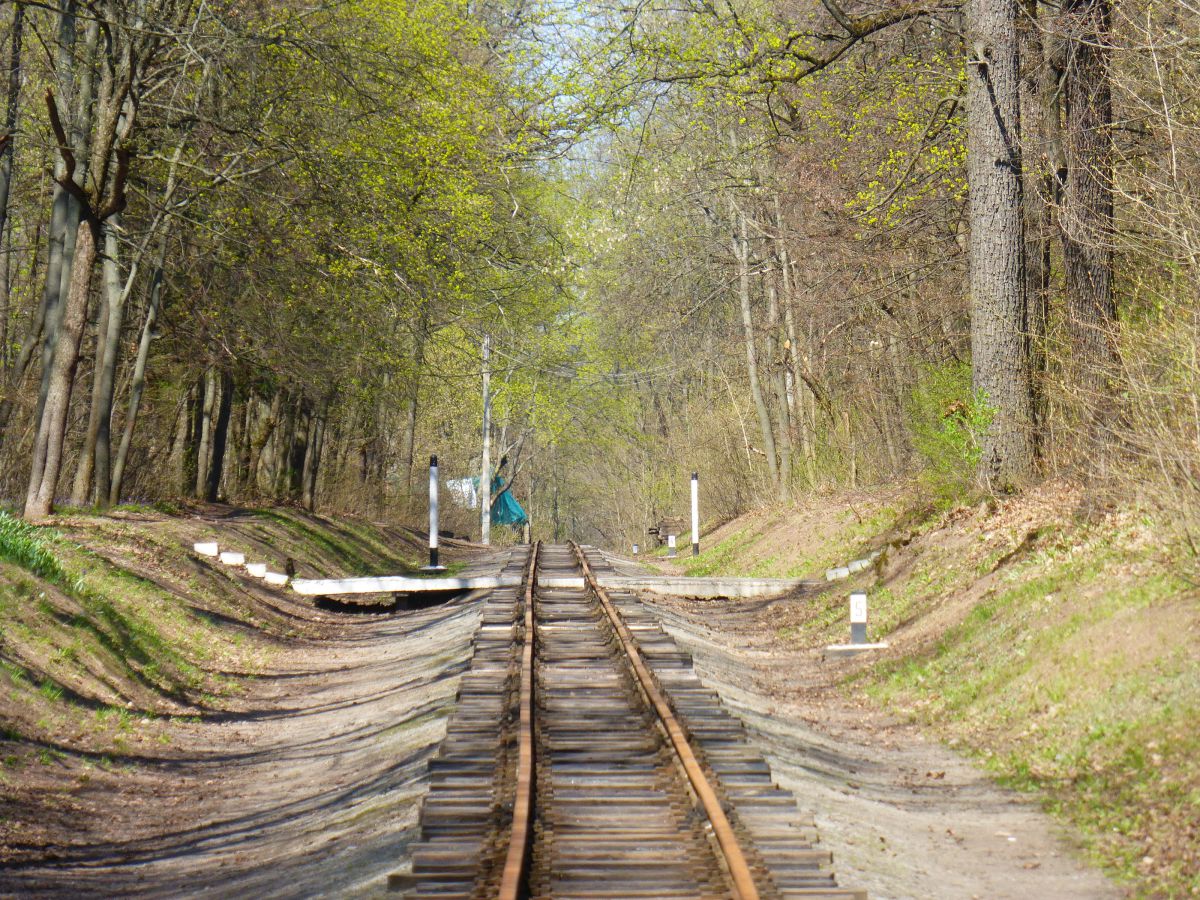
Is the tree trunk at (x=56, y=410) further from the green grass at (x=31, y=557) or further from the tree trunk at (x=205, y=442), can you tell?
the tree trunk at (x=205, y=442)

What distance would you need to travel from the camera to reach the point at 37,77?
25.3 metres

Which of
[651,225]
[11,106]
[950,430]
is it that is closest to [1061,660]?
[950,430]

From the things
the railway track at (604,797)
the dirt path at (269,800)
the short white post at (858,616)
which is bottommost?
the dirt path at (269,800)

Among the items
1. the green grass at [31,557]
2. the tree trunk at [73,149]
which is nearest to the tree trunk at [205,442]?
the tree trunk at [73,149]

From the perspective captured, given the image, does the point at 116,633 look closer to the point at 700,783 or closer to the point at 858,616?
the point at 858,616

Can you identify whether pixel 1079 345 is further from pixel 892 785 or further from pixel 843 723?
pixel 892 785

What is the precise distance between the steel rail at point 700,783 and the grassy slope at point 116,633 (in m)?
3.85

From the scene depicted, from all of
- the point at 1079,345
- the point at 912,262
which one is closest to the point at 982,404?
the point at 1079,345

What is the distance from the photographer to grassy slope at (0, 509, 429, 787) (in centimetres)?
994

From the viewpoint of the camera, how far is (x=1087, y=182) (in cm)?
1473

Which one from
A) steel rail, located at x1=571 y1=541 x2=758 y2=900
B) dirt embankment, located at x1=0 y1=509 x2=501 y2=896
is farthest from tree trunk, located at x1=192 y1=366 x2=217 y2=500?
steel rail, located at x1=571 y1=541 x2=758 y2=900

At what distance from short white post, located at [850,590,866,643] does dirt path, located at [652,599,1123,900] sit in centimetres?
79

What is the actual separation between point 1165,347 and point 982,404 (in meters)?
5.30

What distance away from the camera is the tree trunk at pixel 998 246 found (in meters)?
15.4
